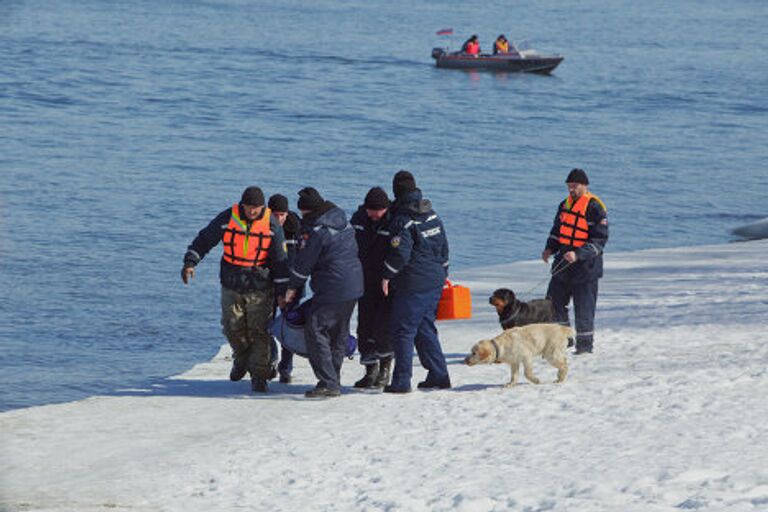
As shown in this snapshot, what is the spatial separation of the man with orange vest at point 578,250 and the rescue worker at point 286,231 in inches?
75.0

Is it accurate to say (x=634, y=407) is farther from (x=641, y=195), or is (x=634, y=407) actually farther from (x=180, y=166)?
(x=180, y=166)

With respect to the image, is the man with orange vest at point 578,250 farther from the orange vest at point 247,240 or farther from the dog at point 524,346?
the orange vest at point 247,240

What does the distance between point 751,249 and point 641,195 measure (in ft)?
44.7

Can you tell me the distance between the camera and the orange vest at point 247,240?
967cm

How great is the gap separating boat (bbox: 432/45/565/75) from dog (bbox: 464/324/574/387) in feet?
159

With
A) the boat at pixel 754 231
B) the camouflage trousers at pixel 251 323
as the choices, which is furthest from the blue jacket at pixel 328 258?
the boat at pixel 754 231

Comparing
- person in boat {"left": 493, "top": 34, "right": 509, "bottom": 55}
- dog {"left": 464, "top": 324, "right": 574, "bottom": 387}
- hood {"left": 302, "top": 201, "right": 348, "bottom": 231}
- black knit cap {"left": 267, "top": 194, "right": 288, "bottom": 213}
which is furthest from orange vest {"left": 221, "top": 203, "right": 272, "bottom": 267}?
person in boat {"left": 493, "top": 34, "right": 509, "bottom": 55}

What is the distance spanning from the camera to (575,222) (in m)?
10.5

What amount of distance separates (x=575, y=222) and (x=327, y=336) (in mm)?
2189

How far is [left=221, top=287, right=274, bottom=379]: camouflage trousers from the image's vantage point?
991cm

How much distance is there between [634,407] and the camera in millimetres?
8836

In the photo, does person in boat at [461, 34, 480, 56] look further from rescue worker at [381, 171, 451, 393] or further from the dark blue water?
rescue worker at [381, 171, 451, 393]

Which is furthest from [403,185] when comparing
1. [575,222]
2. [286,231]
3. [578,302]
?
[578,302]

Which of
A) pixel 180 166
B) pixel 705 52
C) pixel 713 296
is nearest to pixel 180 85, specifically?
pixel 180 166
